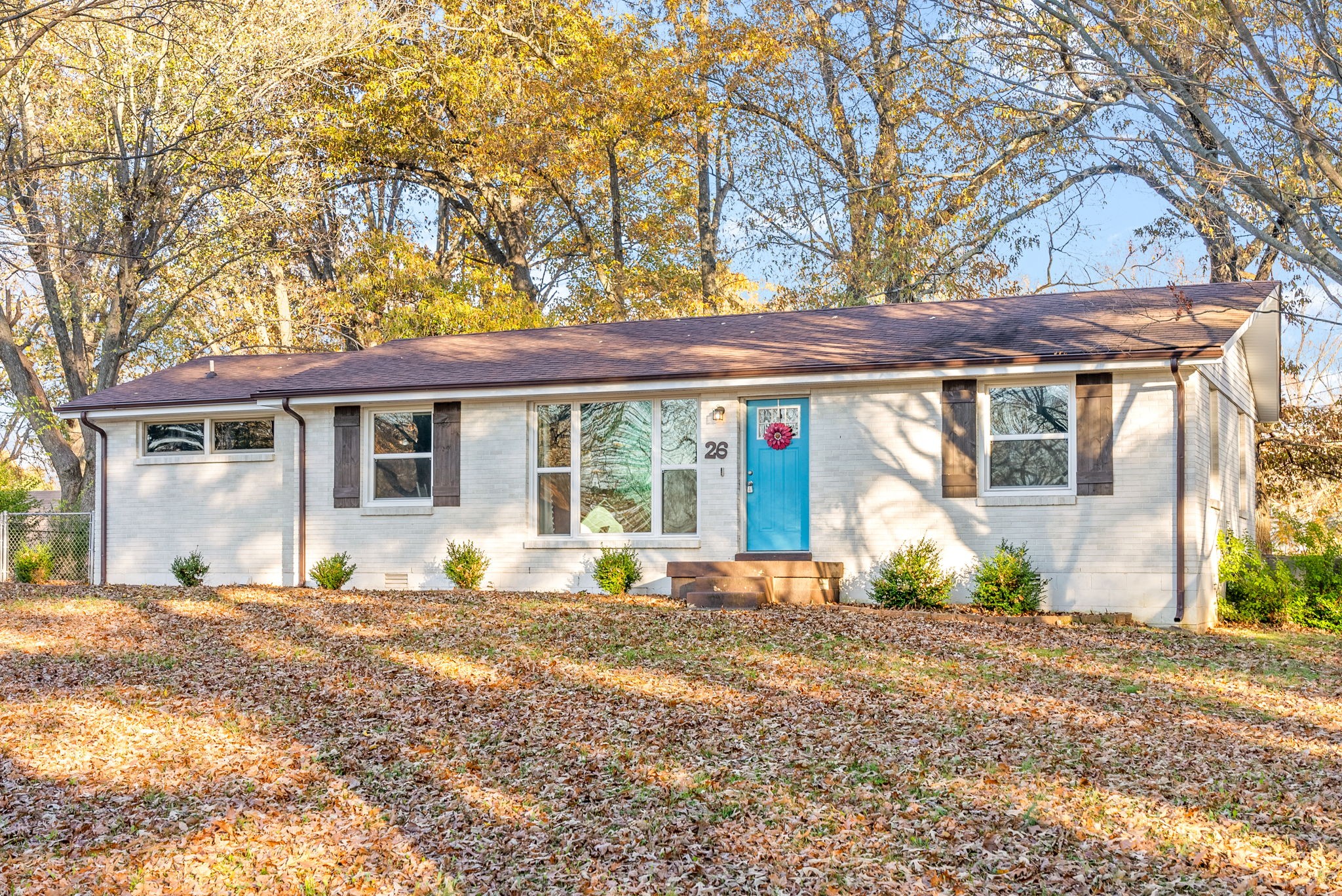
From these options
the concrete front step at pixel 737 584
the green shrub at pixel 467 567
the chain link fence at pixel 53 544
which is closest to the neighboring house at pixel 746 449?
the green shrub at pixel 467 567

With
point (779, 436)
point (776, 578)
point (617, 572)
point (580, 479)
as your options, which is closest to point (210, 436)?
point (580, 479)

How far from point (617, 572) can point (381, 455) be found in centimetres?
385

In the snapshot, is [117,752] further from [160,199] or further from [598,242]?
[598,242]

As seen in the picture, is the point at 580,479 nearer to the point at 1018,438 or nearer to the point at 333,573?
the point at 333,573

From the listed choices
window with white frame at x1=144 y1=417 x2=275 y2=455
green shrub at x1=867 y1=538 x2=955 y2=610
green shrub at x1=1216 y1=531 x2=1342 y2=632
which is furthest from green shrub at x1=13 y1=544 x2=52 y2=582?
green shrub at x1=1216 y1=531 x2=1342 y2=632

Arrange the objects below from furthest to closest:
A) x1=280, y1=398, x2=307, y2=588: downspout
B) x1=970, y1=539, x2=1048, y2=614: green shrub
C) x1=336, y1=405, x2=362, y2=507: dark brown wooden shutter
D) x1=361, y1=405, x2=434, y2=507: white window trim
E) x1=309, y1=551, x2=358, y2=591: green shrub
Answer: x1=280, y1=398, x2=307, y2=588: downspout
x1=336, y1=405, x2=362, y2=507: dark brown wooden shutter
x1=361, y1=405, x2=434, y2=507: white window trim
x1=309, y1=551, x2=358, y2=591: green shrub
x1=970, y1=539, x2=1048, y2=614: green shrub

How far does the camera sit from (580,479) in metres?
14.3

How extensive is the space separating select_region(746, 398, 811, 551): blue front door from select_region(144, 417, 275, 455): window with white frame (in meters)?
7.19

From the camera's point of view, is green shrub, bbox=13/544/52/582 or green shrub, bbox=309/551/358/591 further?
green shrub, bbox=13/544/52/582

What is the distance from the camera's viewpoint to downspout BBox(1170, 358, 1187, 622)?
38.6ft

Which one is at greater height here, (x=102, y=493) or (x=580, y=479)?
(x=580, y=479)

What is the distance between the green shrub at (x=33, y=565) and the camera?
17516 mm

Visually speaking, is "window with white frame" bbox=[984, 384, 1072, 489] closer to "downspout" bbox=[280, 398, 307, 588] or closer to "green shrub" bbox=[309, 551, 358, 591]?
"green shrub" bbox=[309, 551, 358, 591]

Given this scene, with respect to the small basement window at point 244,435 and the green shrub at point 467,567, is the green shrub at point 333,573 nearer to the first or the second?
the green shrub at point 467,567
